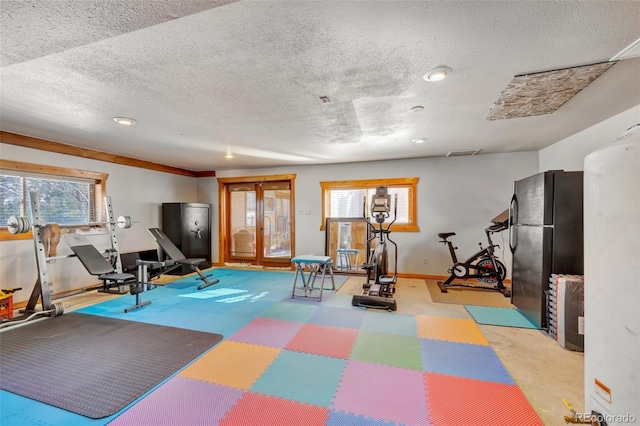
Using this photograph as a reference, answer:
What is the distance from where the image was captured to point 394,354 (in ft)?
7.95

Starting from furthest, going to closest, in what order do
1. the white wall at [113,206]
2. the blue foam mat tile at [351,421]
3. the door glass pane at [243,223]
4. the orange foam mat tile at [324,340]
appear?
the door glass pane at [243,223] < the white wall at [113,206] < the orange foam mat tile at [324,340] < the blue foam mat tile at [351,421]

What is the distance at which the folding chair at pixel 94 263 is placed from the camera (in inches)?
141

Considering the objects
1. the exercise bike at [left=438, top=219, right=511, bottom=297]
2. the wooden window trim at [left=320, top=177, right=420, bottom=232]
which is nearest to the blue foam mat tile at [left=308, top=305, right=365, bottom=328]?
the exercise bike at [left=438, top=219, right=511, bottom=297]

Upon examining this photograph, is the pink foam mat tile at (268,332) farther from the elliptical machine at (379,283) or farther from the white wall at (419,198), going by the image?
the white wall at (419,198)

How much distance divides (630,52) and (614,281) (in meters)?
1.78

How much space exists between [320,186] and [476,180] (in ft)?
10.3

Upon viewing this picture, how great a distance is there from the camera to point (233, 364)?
2.26 m

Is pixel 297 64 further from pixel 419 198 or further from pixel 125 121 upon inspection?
pixel 419 198

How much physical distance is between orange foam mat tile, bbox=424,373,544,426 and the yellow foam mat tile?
0.72 metres

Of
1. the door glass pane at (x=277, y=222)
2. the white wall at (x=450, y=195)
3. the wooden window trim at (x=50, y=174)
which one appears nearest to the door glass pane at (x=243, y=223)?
the door glass pane at (x=277, y=222)

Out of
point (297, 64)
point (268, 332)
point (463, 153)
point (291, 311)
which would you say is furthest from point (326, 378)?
point (463, 153)

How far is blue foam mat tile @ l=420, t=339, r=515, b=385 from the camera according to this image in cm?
212

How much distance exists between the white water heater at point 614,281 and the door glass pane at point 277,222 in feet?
18.2

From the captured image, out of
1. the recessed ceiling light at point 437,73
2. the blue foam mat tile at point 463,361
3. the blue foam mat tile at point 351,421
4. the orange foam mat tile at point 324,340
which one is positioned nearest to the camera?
the blue foam mat tile at point 351,421
